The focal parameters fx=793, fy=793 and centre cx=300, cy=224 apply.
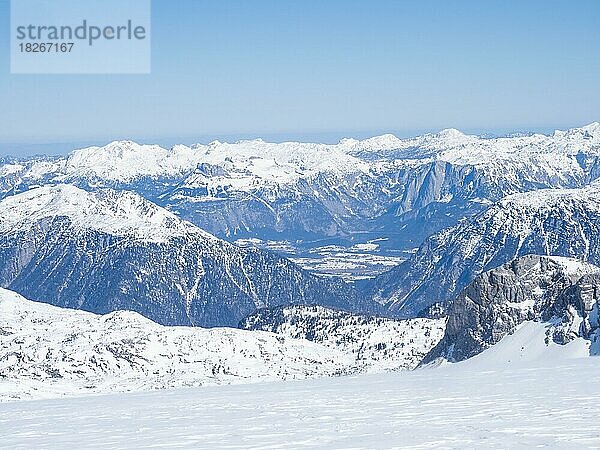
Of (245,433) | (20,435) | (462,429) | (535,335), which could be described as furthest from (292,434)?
(535,335)

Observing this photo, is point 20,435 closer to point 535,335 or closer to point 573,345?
point 573,345

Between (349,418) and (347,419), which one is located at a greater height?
(347,419)

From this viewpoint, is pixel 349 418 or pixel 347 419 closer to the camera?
pixel 347 419
